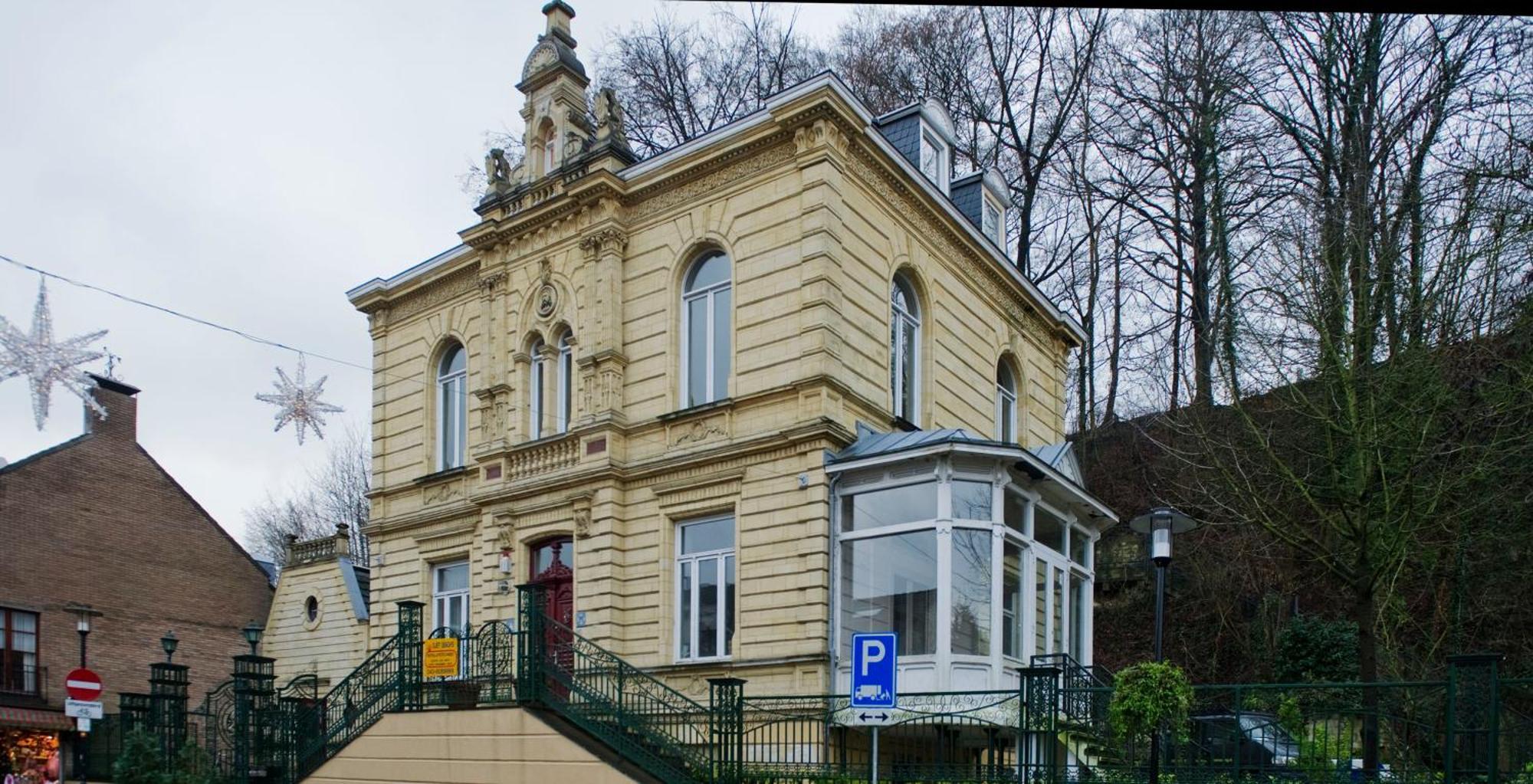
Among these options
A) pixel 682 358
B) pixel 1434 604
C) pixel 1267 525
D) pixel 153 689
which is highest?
pixel 682 358

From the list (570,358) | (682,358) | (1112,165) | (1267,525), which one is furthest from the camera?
(1112,165)

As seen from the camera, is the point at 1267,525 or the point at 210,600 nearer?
the point at 1267,525

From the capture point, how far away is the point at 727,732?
15.0 meters

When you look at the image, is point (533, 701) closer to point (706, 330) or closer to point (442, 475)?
point (706, 330)

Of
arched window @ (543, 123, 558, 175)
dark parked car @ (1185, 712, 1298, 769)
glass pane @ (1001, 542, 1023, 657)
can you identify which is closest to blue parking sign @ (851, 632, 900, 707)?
dark parked car @ (1185, 712, 1298, 769)

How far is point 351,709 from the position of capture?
1884cm

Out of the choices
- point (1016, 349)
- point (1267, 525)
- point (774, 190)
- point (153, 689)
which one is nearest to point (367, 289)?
point (153, 689)

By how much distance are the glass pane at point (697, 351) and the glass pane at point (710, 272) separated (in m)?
0.25

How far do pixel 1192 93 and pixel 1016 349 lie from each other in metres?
11.3

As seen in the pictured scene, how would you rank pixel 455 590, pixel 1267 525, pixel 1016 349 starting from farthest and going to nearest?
1. pixel 1016 349
2. pixel 455 590
3. pixel 1267 525

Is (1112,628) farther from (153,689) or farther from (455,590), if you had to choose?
(153,689)

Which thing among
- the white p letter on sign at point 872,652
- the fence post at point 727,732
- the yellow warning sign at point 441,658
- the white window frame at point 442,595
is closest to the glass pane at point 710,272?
the yellow warning sign at point 441,658

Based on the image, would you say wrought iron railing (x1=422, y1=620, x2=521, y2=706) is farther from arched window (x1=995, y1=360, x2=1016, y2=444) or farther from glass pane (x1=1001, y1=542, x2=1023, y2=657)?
arched window (x1=995, y1=360, x2=1016, y2=444)

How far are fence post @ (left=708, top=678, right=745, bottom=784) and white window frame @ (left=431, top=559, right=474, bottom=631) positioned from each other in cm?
931
